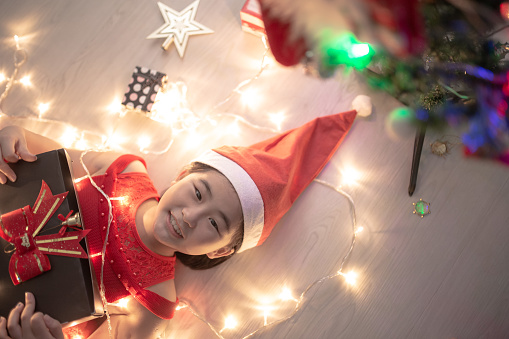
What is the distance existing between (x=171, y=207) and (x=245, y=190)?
20 centimetres

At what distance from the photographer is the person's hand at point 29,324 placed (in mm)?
892

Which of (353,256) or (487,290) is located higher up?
(353,256)

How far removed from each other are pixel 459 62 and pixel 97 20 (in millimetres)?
1200

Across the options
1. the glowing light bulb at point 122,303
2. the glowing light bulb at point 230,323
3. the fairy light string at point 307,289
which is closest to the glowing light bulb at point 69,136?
the glowing light bulb at point 122,303

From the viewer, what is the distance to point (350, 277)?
1217 mm

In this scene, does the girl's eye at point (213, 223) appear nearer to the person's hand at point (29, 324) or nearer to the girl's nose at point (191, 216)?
the girl's nose at point (191, 216)

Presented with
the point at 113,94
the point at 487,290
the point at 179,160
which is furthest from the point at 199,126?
the point at 487,290

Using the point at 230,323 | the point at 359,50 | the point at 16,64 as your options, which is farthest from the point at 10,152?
the point at 359,50

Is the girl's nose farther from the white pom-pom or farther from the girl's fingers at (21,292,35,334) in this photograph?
the white pom-pom

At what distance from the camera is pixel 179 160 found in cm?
128

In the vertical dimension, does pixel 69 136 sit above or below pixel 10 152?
below

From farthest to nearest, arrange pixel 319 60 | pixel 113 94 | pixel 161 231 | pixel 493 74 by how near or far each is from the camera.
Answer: pixel 113 94
pixel 161 231
pixel 319 60
pixel 493 74

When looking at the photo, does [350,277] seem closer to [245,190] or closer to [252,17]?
[245,190]

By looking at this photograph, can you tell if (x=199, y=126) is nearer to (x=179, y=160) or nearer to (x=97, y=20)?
(x=179, y=160)
